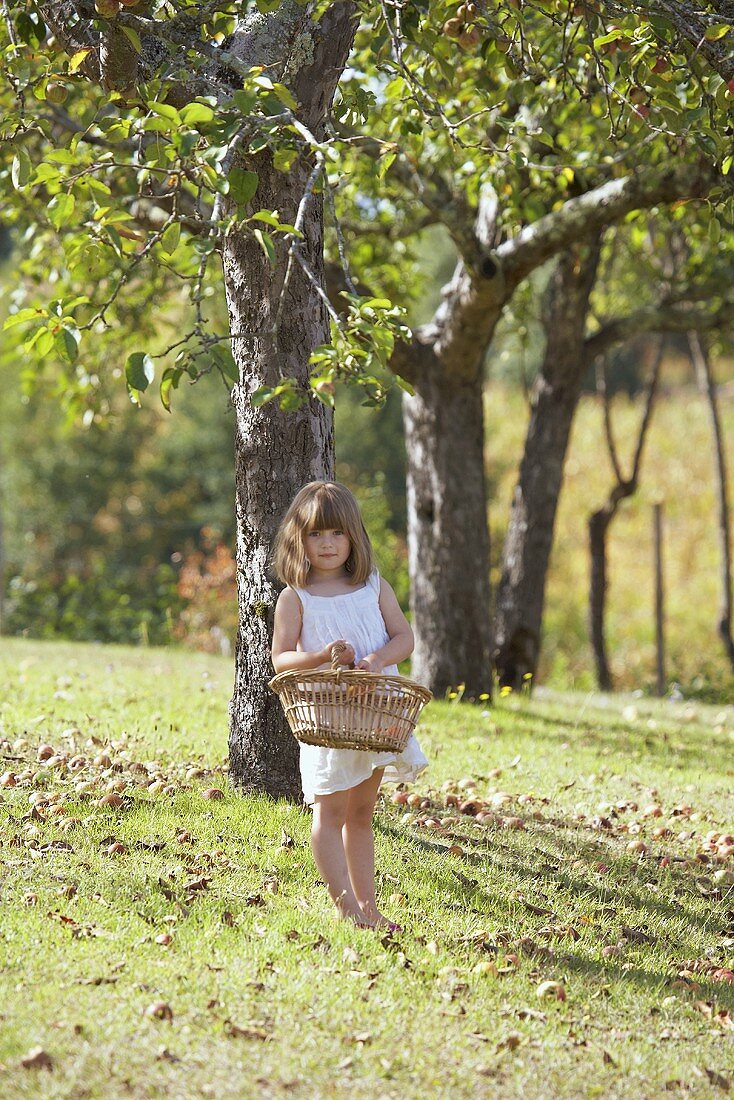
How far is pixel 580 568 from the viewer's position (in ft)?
62.5

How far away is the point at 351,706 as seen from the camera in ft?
11.0

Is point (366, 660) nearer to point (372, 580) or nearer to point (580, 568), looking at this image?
point (372, 580)

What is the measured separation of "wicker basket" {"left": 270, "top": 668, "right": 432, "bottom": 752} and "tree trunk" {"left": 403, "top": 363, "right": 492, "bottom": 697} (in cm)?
439

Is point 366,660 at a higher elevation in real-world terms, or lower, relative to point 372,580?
lower

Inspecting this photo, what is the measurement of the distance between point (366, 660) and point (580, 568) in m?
15.9

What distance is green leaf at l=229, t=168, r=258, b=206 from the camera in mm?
3377

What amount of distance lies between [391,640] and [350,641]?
14cm

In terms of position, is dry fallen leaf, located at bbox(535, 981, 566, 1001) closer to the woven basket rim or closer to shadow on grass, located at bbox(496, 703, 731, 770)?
the woven basket rim

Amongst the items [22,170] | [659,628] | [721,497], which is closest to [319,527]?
[22,170]

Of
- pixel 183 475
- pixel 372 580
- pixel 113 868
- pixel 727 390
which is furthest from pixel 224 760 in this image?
pixel 727 390

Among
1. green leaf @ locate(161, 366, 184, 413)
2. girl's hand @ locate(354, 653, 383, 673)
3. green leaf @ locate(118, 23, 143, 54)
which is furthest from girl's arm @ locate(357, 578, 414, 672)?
green leaf @ locate(118, 23, 143, 54)

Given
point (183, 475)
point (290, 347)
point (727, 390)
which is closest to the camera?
point (290, 347)

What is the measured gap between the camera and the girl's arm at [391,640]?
141 inches

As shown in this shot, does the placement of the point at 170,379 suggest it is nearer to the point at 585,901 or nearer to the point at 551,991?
the point at 551,991
